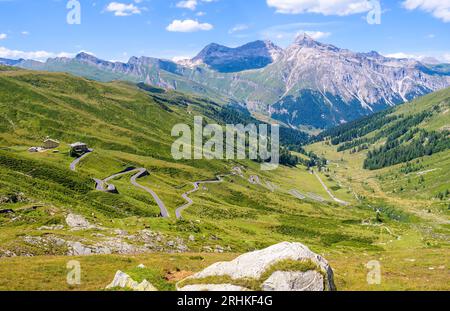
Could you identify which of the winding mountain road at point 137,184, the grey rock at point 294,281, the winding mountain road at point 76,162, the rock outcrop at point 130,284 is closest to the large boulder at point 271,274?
the grey rock at point 294,281

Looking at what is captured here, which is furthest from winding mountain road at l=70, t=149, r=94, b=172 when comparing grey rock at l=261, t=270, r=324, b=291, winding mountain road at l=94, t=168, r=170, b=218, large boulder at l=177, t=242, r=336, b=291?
grey rock at l=261, t=270, r=324, b=291

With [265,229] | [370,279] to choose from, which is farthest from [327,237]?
[370,279]

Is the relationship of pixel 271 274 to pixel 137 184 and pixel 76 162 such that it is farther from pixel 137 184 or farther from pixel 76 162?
pixel 76 162

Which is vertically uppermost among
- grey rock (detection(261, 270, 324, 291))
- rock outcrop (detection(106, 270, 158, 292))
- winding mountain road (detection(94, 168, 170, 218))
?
grey rock (detection(261, 270, 324, 291))

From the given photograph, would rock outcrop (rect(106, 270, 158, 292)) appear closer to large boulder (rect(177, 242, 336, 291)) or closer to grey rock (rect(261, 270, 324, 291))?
large boulder (rect(177, 242, 336, 291))

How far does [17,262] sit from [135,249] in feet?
73.7

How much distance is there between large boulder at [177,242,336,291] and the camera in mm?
28625

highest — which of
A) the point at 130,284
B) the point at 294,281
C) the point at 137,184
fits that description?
the point at 294,281

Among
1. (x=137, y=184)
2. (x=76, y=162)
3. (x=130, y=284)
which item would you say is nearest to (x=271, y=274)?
(x=130, y=284)

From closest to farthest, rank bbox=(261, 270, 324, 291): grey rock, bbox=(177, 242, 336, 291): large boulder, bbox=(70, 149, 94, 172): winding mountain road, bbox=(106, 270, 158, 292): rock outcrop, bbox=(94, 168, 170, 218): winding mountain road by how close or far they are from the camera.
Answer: bbox=(261, 270, 324, 291): grey rock < bbox=(177, 242, 336, 291): large boulder < bbox=(106, 270, 158, 292): rock outcrop < bbox=(94, 168, 170, 218): winding mountain road < bbox=(70, 149, 94, 172): winding mountain road

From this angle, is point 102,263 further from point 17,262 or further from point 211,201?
point 211,201

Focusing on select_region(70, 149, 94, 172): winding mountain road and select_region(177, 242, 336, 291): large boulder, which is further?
select_region(70, 149, 94, 172): winding mountain road

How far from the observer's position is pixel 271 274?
29.0 m
